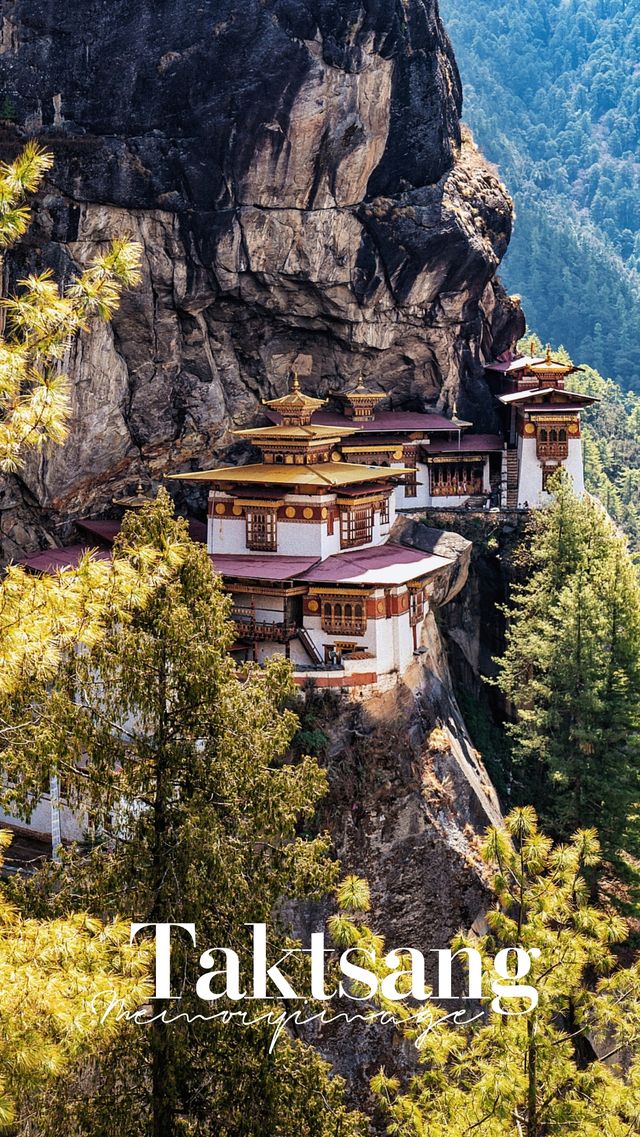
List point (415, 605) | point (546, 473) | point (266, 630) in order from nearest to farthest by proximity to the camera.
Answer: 1. point (266, 630)
2. point (415, 605)
3. point (546, 473)

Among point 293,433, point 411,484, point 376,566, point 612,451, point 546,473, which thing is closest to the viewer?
point 376,566

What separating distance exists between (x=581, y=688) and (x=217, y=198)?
1586cm

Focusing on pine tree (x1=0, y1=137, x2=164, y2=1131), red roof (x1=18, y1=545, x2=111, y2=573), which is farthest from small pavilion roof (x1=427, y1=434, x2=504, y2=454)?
pine tree (x1=0, y1=137, x2=164, y2=1131)

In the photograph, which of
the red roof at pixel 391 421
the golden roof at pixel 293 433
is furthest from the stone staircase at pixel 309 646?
the red roof at pixel 391 421

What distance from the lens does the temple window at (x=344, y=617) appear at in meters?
28.0

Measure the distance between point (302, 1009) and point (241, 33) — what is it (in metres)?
26.9

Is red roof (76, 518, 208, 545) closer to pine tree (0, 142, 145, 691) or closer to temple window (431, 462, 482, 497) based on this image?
temple window (431, 462, 482, 497)

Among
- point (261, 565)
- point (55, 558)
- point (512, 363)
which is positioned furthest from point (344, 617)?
point (512, 363)

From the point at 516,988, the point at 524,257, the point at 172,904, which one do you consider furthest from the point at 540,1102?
the point at 524,257

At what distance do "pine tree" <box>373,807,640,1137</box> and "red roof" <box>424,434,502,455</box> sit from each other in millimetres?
26479

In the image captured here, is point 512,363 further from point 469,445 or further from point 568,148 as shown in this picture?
point 568,148

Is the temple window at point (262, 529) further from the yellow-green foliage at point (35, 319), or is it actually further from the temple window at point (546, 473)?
the yellow-green foliage at point (35, 319)

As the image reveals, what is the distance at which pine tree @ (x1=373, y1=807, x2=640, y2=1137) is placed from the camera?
13039 mm

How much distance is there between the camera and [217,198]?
33625 mm
